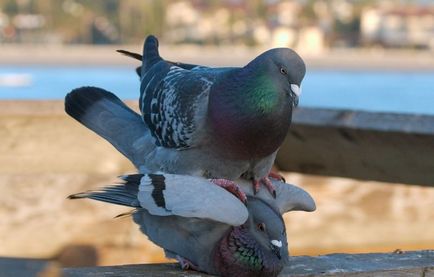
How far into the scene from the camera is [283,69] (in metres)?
2.07

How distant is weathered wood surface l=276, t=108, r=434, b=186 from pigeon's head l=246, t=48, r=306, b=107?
1337 mm

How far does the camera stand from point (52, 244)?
145 inches

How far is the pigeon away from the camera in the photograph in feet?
6.36

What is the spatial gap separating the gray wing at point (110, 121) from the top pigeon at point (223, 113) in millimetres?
59

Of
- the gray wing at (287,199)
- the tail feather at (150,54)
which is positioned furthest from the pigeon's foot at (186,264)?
the tail feather at (150,54)

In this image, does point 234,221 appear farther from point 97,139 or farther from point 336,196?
point 336,196

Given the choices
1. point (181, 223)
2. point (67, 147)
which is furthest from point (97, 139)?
point (181, 223)

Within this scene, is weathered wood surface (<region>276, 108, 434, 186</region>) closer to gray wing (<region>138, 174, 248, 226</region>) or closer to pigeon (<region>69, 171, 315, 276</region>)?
pigeon (<region>69, 171, 315, 276</region>)

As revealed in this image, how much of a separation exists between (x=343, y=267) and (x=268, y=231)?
0.19 meters

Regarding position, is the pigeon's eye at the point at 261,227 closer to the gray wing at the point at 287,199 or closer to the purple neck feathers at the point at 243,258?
the purple neck feathers at the point at 243,258

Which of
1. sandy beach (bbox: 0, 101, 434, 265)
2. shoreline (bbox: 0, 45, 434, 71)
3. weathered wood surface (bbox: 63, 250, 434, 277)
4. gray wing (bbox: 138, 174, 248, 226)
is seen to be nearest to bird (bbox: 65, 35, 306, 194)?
gray wing (bbox: 138, 174, 248, 226)

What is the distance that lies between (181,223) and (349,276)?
1.32 ft

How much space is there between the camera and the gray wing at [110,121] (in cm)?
248

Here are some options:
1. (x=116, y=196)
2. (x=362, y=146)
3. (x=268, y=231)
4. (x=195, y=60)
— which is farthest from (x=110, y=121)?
(x=195, y=60)
